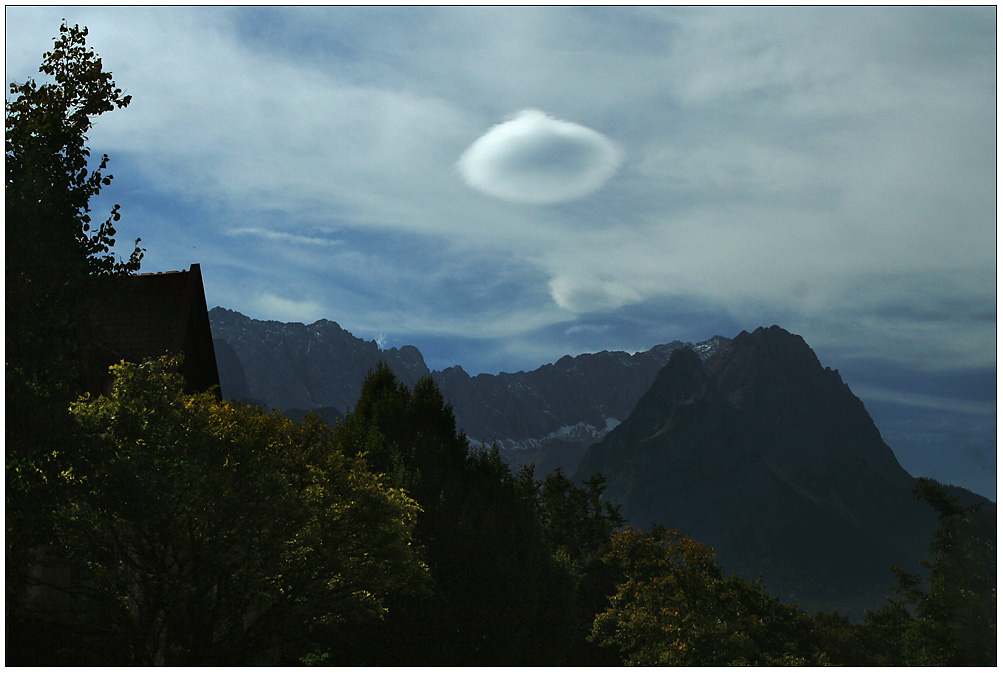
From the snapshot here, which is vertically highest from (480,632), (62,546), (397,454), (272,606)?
(397,454)

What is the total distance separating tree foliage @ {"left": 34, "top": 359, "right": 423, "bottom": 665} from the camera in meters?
15.1

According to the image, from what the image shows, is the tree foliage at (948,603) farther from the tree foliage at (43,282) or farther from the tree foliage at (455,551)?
the tree foliage at (43,282)

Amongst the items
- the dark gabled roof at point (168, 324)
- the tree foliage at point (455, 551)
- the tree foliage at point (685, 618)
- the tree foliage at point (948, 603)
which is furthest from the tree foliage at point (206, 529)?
the tree foliage at point (948, 603)

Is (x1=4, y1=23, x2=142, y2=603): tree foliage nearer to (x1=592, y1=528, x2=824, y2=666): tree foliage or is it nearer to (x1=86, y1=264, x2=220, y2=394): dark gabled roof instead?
(x1=86, y1=264, x2=220, y2=394): dark gabled roof

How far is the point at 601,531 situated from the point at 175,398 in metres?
63.6

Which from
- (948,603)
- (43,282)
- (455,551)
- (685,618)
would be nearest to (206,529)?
(43,282)

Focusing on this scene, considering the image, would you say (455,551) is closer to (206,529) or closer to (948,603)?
(206,529)

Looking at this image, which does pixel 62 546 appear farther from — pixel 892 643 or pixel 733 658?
pixel 892 643

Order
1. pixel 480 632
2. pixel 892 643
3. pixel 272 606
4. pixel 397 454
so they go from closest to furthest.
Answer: pixel 272 606
pixel 480 632
pixel 397 454
pixel 892 643

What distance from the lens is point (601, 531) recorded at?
246 ft

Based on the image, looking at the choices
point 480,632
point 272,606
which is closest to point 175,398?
point 272,606

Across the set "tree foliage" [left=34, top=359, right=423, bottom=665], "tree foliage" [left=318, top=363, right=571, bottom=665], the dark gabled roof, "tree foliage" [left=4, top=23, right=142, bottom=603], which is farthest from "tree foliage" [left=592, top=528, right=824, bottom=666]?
"tree foliage" [left=4, top=23, right=142, bottom=603]

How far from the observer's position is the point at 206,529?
54.7 ft

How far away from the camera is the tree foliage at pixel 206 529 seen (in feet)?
49.5
